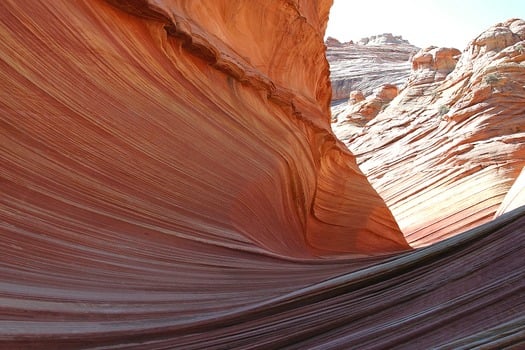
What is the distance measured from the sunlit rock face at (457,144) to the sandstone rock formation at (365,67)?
894cm

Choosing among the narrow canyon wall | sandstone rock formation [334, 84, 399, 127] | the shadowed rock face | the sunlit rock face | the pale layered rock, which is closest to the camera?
the shadowed rock face

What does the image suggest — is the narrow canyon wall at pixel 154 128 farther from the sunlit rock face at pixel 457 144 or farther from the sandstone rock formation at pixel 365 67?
the sandstone rock formation at pixel 365 67

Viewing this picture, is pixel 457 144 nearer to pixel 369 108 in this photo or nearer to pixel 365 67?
pixel 369 108

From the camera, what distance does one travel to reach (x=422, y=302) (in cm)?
222

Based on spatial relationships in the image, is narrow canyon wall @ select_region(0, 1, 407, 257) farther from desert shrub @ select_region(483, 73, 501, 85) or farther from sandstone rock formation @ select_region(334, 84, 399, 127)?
sandstone rock formation @ select_region(334, 84, 399, 127)

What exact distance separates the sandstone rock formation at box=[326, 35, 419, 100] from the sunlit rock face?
8940 millimetres

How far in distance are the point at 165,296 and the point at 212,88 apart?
1.97 meters

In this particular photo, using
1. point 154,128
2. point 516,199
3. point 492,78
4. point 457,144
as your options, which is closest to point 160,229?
point 154,128

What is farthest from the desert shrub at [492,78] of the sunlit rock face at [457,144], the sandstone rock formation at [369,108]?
the sandstone rock formation at [369,108]

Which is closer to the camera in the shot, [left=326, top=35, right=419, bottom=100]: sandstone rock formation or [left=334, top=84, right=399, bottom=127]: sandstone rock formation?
[left=334, top=84, right=399, bottom=127]: sandstone rock formation

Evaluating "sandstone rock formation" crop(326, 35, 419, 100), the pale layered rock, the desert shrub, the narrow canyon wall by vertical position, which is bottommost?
the pale layered rock

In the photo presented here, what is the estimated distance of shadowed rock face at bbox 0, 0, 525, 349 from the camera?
2.08 metres

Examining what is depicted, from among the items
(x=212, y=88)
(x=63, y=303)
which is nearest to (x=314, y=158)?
(x=212, y=88)

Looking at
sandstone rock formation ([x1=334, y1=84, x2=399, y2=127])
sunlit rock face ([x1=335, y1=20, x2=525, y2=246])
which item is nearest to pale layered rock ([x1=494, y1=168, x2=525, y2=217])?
sunlit rock face ([x1=335, y1=20, x2=525, y2=246])
